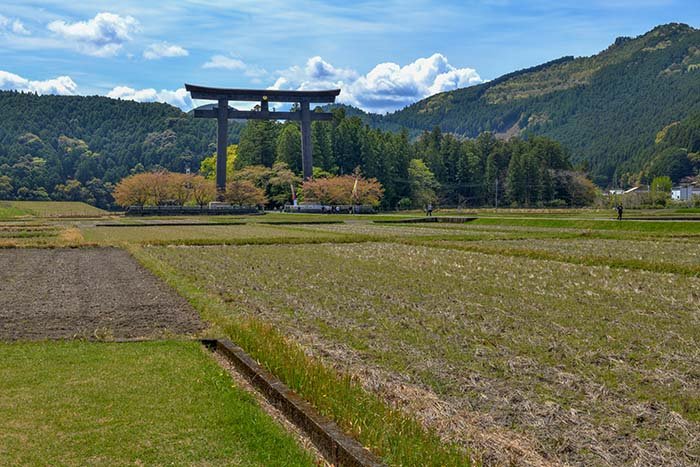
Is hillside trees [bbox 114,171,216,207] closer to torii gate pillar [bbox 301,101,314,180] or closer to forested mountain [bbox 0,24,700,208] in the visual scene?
forested mountain [bbox 0,24,700,208]

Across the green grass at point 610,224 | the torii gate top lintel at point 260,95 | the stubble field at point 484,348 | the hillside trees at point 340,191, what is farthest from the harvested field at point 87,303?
the hillside trees at point 340,191

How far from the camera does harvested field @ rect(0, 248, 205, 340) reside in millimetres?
10531

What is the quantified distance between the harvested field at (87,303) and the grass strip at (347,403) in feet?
5.51

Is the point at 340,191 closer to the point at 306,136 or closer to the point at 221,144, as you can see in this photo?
the point at 306,136

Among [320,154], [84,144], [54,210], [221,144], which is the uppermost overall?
[84,144]

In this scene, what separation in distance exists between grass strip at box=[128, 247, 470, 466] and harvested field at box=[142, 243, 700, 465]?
0.36 metres

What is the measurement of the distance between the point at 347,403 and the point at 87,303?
28.9ft

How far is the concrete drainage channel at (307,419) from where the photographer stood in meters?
5.04

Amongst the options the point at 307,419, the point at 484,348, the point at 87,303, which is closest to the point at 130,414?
the point at 307,419

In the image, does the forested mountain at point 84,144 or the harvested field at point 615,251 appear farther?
the forested mountain at point 84,144

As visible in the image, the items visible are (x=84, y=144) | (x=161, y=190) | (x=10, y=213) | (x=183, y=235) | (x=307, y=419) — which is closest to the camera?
(x=307, y=419)

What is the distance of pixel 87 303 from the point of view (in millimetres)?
13320

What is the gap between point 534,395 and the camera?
6.69 meters

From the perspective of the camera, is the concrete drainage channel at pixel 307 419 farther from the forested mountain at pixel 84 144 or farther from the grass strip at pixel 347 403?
the forested mountain at pixel 84 144
